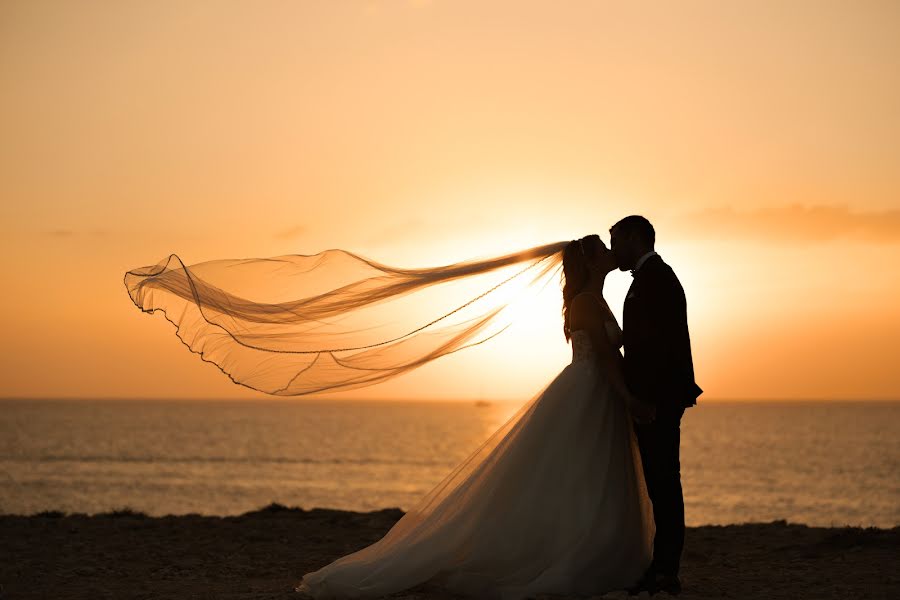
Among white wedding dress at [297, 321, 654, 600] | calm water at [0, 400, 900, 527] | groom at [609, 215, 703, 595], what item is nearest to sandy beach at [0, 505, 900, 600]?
white wedding dress at [297, 321, 654, 600]

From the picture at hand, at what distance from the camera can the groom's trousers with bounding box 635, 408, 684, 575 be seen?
702cm

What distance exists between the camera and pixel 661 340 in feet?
22.9

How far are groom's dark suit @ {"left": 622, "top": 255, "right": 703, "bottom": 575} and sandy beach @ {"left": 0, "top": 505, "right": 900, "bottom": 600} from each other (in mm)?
683

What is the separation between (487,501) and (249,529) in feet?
17.1

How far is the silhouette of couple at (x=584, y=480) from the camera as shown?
276 inches

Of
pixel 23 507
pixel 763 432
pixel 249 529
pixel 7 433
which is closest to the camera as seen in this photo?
pixel 249 529

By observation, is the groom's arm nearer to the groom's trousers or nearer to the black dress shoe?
the groom's trousers

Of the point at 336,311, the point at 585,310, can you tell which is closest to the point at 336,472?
the point at 336,311

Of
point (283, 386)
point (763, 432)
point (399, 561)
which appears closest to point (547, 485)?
point (399, 561)

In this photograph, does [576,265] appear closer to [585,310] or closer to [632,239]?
[585,310]

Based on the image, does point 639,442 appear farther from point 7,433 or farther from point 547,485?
point 7,433

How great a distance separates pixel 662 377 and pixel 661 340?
292mm

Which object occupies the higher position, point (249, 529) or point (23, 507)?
point (249, 529)

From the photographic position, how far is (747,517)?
37.3 meters
